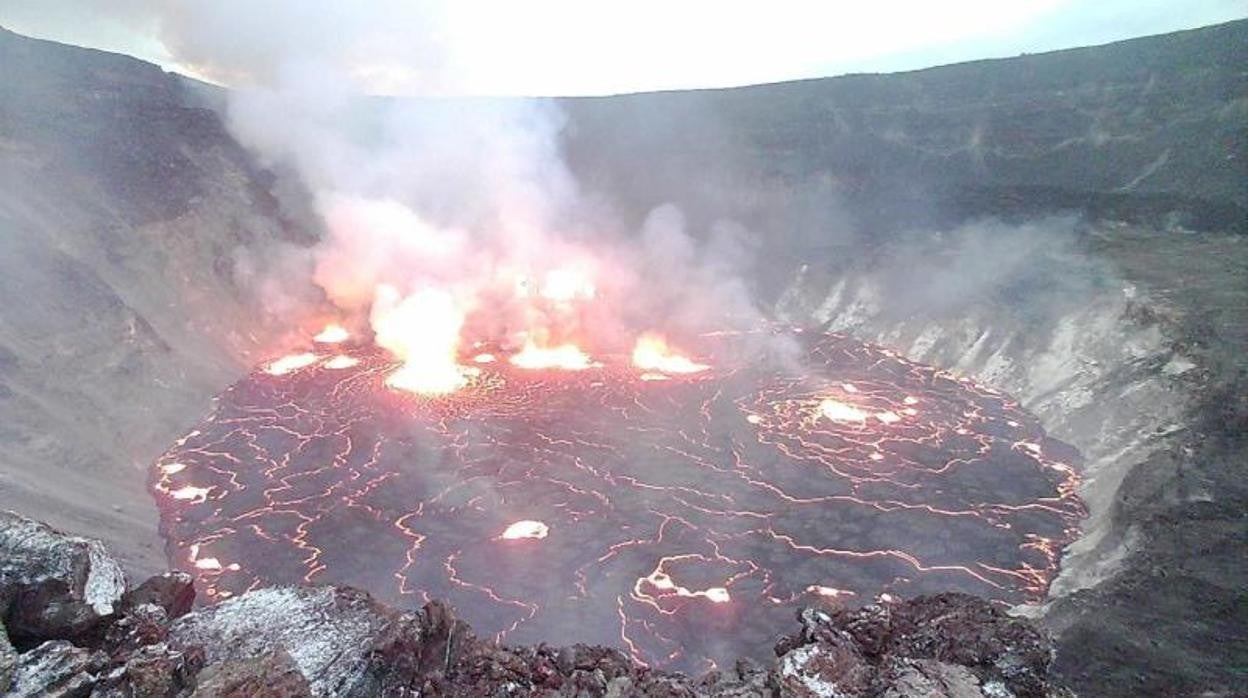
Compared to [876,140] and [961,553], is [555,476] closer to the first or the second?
[961,553]

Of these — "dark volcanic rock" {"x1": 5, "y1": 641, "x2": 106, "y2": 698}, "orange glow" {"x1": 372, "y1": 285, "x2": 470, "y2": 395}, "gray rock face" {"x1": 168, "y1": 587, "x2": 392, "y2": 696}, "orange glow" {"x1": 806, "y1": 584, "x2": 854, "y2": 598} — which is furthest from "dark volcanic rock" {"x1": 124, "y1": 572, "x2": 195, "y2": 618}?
"orange glow" {"x1": 372, "y1": 285, "x2": 470, "y2": 395}

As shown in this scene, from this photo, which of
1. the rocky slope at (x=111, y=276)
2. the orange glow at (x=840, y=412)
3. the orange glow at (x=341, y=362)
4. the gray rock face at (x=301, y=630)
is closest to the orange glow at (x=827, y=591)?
the gray rock face at (x=301, y=630)

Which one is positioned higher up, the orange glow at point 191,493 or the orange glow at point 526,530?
the orange glow at point 526,530

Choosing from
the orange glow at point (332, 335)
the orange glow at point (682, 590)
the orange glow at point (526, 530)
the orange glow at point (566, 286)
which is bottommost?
the orange glow at point (526, 530)

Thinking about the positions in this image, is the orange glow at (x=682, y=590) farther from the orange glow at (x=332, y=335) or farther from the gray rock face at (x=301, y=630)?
the orange glow at (x=332, y=335)

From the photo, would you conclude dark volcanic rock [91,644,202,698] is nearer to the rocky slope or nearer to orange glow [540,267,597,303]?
the rocky slope

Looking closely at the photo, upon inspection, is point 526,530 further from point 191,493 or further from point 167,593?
point 167,593

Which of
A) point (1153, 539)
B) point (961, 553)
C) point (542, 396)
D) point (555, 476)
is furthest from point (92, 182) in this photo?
point (1153, 539)
